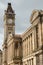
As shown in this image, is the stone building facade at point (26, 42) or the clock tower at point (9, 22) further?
the clock tower at point (9, 22)

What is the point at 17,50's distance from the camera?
83.4 metres

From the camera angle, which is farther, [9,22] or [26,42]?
[9,22]

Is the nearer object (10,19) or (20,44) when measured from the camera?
(20,44)

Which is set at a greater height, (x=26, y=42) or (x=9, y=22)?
(x=9, y=22)

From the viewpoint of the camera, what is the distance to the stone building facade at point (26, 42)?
5031 cm

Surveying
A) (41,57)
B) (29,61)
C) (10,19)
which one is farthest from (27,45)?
(10,19)

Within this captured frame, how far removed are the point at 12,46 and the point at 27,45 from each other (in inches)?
543

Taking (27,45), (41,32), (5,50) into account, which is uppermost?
(41,32)

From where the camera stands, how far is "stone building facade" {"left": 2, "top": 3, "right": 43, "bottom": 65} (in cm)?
5031

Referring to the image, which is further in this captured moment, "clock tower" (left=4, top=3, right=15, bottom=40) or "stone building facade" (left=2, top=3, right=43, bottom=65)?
"clock tower" (left=4, top=3, right=15, bottom=40)

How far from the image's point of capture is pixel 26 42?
74938 millimetres

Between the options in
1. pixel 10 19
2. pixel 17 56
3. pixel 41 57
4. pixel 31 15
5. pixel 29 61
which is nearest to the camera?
pixel 41 57

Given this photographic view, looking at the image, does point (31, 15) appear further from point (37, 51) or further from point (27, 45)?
point (27, 45)

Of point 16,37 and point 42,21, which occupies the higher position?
point 42,21
